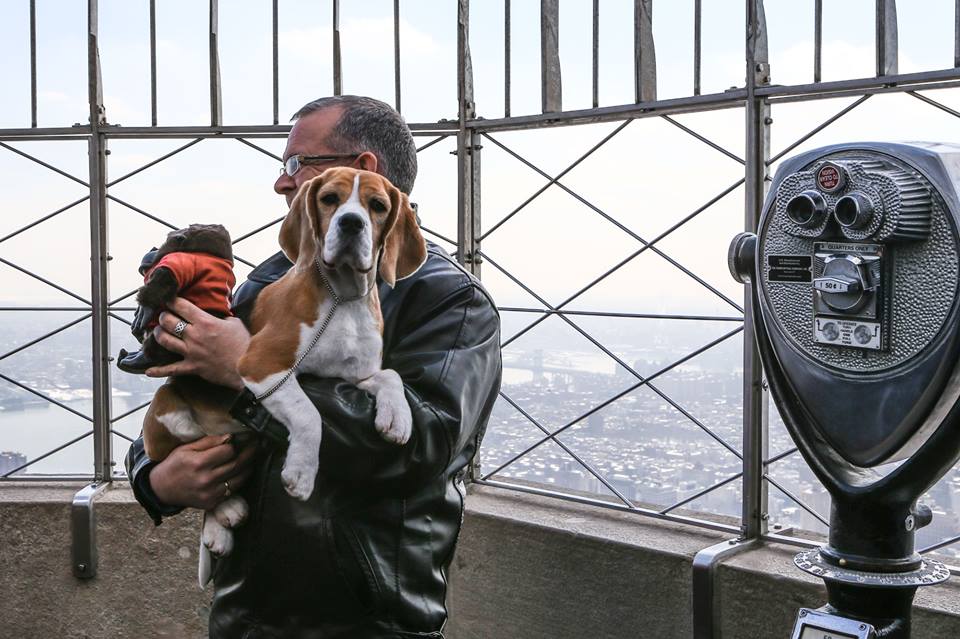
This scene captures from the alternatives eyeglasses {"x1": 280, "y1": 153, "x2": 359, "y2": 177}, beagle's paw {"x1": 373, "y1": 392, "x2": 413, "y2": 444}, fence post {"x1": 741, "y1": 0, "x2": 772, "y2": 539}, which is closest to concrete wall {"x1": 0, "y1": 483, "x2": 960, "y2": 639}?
fence post {"x1": 741, "y1": 0, "x2": 772, "y2": 539}

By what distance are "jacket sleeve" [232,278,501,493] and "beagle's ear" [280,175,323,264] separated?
0.18 metres

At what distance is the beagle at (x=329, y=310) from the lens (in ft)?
4.89

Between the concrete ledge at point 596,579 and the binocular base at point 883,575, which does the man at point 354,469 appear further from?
the concrete ledge at point 596,579

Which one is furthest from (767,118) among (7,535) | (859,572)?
(7,535)

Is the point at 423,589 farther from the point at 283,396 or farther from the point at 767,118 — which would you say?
the point at 767,118

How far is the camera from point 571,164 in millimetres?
3314

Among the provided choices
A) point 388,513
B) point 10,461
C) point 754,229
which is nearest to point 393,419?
point 388,513

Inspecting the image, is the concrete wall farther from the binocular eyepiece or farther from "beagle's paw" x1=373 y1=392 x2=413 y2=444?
"beagle's paw" x1=373 y1=392 x2=413 y2=444

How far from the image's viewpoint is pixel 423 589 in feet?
5.71

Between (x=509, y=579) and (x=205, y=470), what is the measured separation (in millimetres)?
1799

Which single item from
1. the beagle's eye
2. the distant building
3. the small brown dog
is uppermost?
Answer: the beagle's eye

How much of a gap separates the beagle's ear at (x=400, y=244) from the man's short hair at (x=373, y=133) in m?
0.23

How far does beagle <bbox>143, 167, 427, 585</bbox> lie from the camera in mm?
1491

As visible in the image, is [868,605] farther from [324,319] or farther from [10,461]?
[10,461]
